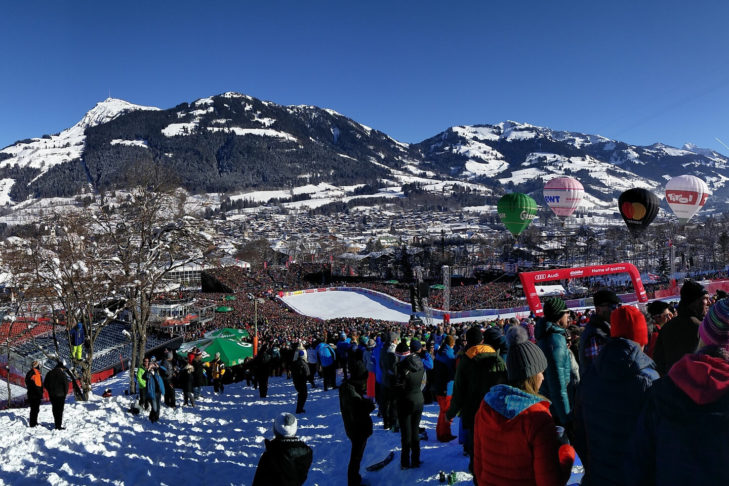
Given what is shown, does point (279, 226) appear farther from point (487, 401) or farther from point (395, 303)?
point (487, 401)

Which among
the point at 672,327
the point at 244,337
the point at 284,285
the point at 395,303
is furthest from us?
the point at 284,285

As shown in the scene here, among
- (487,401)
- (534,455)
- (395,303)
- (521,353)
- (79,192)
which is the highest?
(79,192)

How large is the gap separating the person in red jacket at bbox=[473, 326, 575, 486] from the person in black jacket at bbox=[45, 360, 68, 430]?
7.34 m

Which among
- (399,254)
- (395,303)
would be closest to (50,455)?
A: (395,303)

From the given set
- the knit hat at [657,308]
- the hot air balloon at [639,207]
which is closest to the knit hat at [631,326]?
the knit hat at [657,308]

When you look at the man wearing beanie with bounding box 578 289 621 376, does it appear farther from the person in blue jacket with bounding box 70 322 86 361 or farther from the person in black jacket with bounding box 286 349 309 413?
the person in blue jacket with bounding box 70 322 86 361

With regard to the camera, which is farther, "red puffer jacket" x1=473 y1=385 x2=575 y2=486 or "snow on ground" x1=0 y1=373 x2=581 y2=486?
"snow on ground" x1=0 y1=373 x2=581 y2=486

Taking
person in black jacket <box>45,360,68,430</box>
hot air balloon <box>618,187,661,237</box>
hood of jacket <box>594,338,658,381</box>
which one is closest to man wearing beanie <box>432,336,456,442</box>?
hood of jacket <box>594,338,658,381</box>

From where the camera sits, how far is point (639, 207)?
21.5 metres

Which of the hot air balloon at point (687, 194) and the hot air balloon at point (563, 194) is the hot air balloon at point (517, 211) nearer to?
the hot air balloon at point (563, 194)

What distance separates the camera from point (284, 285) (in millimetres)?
58812

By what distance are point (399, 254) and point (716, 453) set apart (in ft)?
272

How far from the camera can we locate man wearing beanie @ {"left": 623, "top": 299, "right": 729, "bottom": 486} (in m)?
1.49

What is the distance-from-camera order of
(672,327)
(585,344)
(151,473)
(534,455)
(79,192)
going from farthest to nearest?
1. (79,192)
2. (151,473)
3. (672,327)
4. (585,344)
5. (534,455)
